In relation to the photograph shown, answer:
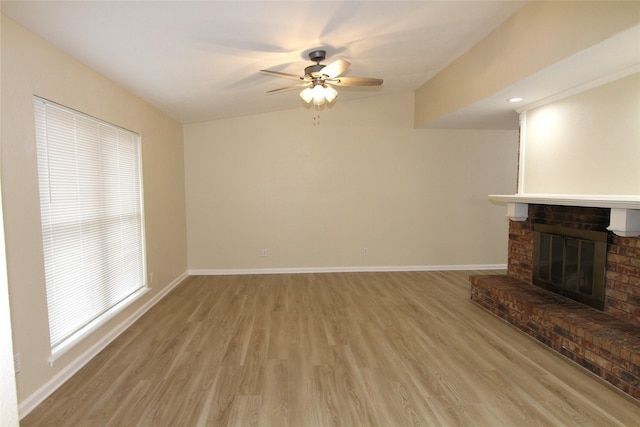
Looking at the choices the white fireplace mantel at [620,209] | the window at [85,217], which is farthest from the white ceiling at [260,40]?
the white fireplace mantel at [620,209]

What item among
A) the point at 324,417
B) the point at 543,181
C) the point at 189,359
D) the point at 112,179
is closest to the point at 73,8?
the point at 112,179

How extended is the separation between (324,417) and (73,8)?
115 inches

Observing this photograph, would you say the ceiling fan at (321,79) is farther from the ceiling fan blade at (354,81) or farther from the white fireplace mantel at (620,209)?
the white fireplace mantel at (620,209)

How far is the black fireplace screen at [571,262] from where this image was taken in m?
2.94

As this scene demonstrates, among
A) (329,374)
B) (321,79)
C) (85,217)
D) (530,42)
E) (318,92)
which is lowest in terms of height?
(329,374)

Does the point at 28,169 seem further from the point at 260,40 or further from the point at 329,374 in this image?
the point at 329,374

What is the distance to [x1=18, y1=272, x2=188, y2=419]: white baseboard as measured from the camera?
2.09 metres

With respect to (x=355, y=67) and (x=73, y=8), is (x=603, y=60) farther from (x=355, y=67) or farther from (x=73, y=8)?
(x=73, y=8)

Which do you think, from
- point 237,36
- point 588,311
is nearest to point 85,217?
point 237,36

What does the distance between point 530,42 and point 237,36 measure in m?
2.38

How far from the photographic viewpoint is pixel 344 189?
5.43 m

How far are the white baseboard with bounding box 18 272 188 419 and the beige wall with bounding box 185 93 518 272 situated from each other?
1923 millimetres

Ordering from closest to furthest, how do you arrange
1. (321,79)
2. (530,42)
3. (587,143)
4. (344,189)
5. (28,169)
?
(28,169), (530,42), (321,79), (587,143), (344,189)

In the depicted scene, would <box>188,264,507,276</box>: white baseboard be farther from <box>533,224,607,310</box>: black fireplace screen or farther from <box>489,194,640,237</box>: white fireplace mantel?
<box>489,194,640,237</box>: white fireplace mantel
